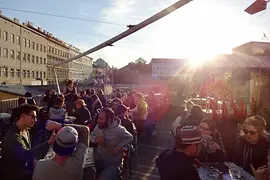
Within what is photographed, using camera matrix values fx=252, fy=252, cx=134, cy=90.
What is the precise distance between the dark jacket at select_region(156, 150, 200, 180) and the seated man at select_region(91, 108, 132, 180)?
1.72 meters

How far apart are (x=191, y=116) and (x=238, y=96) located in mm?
15679

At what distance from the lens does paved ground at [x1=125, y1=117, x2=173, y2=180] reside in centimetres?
622

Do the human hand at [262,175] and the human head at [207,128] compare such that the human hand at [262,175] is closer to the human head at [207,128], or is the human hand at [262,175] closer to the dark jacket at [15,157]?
the human head at [207,128]

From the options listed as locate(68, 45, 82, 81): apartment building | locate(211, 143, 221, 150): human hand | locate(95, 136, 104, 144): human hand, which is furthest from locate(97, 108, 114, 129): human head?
locate(68, 45, 82, 81): apartment building

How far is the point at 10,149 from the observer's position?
3240 mm

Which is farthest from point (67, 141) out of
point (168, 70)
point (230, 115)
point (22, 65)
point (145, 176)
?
point (168, 70)

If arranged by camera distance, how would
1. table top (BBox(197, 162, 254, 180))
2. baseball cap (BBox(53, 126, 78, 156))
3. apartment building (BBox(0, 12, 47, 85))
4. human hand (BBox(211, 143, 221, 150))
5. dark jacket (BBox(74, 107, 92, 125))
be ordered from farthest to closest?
1. apartment building (BBox(0, 12, 47, 85))
2. dark jacket (BBox(74, 107, 92, 125))
3. human hand (BBox(211, 143, 221, 150))
4. table top (BBox(197, 162, 254, 180))
5. baseball cap (BBox(53, 126, 78, 156))

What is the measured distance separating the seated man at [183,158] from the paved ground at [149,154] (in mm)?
3483

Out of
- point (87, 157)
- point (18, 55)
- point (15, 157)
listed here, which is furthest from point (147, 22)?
point (18, 55)

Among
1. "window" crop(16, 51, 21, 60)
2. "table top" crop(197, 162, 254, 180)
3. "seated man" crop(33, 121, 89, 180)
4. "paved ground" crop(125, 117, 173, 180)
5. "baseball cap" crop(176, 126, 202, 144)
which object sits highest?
"window" crop(16, 51, 21, 60)

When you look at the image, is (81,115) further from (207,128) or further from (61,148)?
(61,148)

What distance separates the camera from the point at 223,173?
12.5ft

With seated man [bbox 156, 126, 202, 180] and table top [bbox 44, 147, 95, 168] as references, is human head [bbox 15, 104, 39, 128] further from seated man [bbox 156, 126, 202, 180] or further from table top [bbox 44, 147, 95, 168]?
seated man [bbox 156, 126, 202, 180]

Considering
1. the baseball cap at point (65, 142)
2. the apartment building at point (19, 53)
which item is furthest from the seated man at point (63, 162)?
the apartment building at point (19, 53)
